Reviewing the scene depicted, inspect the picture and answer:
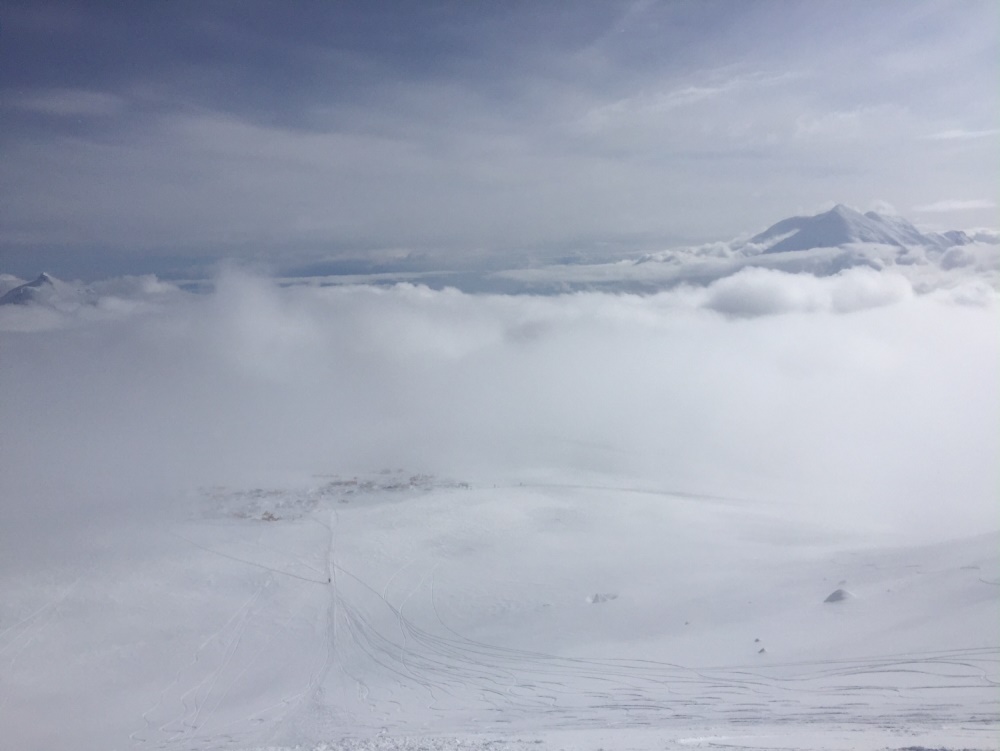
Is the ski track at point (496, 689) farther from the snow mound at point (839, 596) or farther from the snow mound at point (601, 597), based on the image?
the snow mound at point (601, 597)

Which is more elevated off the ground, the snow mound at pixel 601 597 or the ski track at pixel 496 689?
the ski track at pixel 496 689

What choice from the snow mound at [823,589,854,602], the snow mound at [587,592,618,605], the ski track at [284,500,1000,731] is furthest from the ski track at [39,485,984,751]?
the snow mound at [587,592,618,605]

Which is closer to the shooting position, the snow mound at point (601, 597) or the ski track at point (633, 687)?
the ski track at point (633, 687)

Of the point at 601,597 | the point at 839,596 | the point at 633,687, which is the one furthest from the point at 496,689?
the point at 839,596

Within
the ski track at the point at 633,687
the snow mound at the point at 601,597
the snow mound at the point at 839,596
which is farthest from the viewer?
the snow mound at the point at 601,597

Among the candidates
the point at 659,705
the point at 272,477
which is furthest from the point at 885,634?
the point at 272,477

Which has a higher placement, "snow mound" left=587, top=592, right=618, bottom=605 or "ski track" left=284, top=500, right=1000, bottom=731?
"ski track" left=284, top=500, right=1000, bottom=731

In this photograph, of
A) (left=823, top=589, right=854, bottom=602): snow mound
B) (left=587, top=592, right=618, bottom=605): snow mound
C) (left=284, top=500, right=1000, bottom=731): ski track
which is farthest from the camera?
(left=587, top=592, right=618, bottom=605): snow mound

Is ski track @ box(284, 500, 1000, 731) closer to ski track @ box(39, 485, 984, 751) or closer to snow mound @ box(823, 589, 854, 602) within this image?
ski track @ box(39, 485, 984, 751)

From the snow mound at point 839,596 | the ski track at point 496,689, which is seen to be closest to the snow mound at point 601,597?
the ski track at point 496,689

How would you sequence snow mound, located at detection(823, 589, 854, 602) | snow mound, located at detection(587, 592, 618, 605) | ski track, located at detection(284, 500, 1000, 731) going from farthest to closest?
snow mound, located at detection(587, 592, 618, 605), snow mound, located at detection(823, 589, 854, 602), ski track, located at detection(284, 500, 1000, 731)

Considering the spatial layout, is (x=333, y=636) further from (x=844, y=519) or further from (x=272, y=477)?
(x=844, y=519)

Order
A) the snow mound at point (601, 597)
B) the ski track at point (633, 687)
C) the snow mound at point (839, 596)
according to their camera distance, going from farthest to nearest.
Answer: the snow mound at point (601, 597)
the snow mound at point (839, 596)
the ski track at point (633, 687)

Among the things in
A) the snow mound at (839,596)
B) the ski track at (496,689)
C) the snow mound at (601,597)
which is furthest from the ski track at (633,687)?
the snow mound at (601,597)
